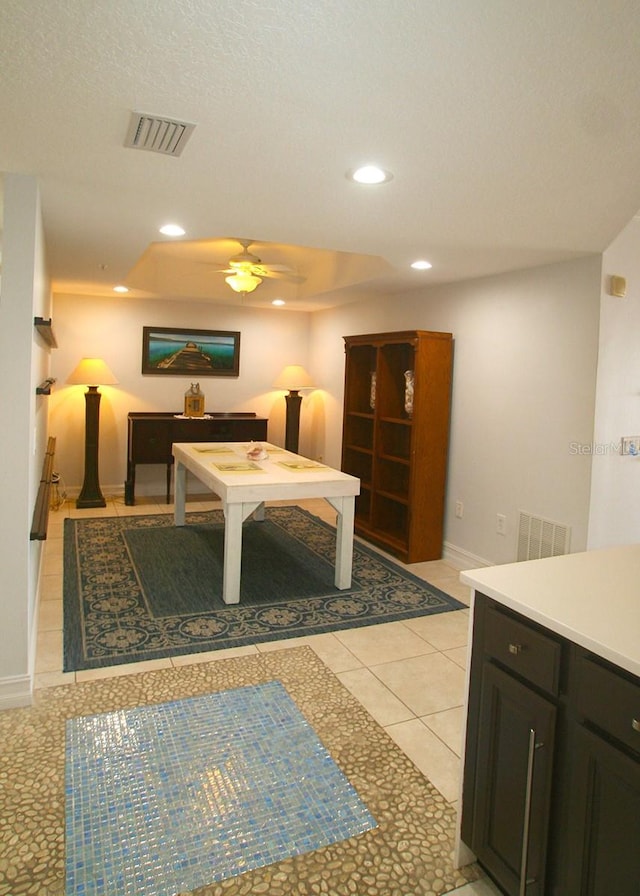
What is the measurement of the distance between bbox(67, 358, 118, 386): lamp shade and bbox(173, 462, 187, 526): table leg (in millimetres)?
1357

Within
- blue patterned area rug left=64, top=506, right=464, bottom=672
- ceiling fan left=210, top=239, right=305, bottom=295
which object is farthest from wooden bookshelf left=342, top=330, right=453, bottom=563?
ceiling fan left=210, top=239, right=305, bottom=295

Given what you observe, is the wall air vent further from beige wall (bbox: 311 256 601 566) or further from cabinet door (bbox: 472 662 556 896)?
cabinet door (bbox: 472 662 556 896)

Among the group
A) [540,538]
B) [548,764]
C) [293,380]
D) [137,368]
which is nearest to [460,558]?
[540,538]

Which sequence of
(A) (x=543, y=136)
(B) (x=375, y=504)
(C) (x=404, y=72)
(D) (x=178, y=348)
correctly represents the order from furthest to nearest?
(D) (x=178, y=348) < (B) (x=375, y=504) < (A) (x=543, y=136) < (C) (x=404, y=72)

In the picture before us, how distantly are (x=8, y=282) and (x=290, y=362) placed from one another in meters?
4.96

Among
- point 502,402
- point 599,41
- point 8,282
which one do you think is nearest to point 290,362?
point 502,402

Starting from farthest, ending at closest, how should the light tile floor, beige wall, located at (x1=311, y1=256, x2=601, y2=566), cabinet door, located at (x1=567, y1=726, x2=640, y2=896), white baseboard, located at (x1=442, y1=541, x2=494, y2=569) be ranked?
white baseboard, located at (x1=442, y1=541, x2=494, y2=569) < beige wall, located at (x1=311, y1=256, x2=601, y2=566) < the light tile floor < cabinet door, located at (x1=567, y1=726, x2=640, y2=896)

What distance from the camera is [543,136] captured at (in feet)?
6.16

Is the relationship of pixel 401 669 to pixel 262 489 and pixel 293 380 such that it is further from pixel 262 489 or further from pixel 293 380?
pixel 293 380

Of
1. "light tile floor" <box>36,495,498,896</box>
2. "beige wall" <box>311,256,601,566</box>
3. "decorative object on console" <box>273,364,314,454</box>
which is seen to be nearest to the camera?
"light tile floor" <box>36,495,498,896</box>

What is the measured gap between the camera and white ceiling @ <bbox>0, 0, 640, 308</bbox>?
1.34m

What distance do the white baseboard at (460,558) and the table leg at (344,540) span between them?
103cm

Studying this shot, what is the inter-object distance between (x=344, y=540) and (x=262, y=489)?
27.7 inches

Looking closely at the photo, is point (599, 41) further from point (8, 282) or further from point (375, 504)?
point (375, 504)
